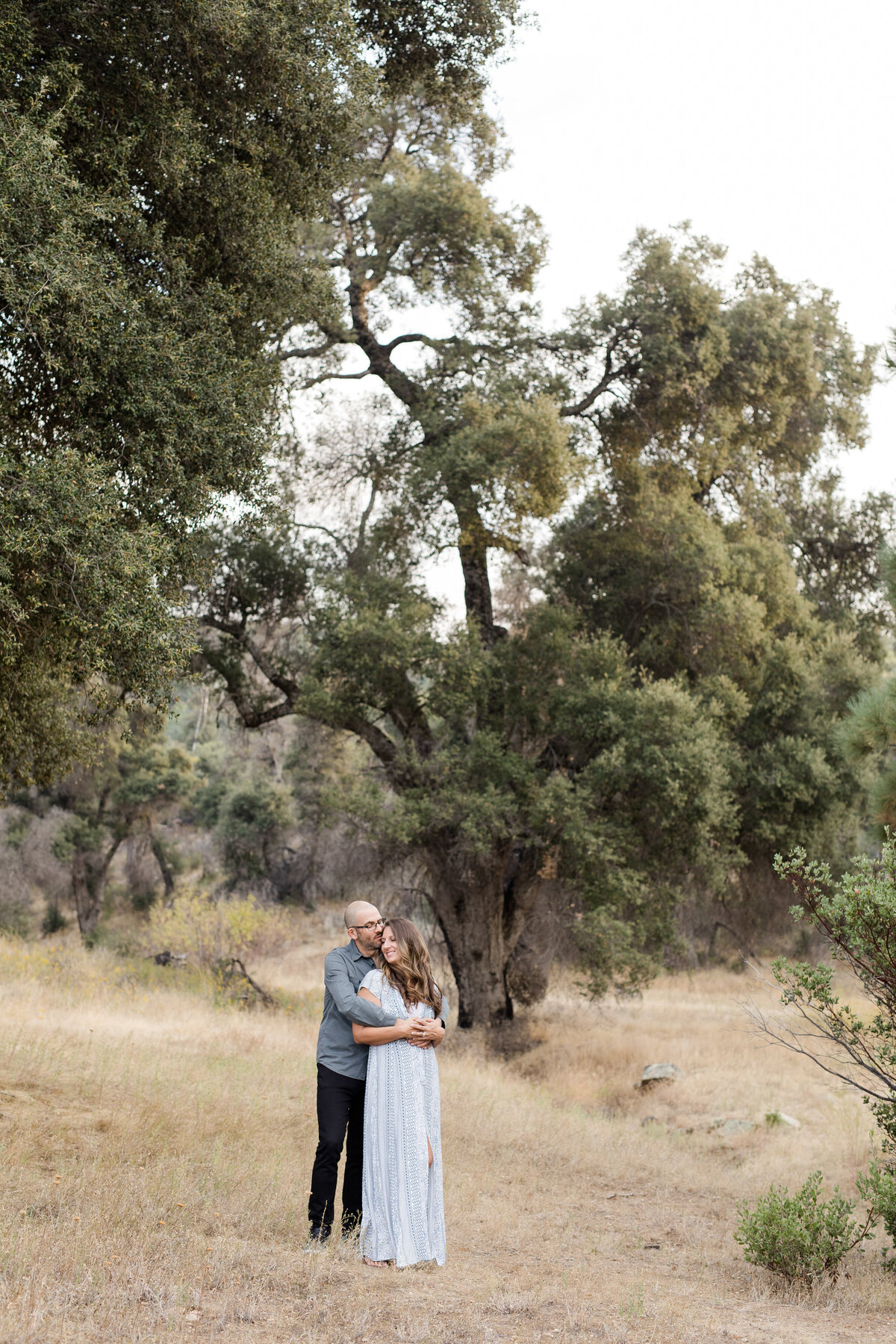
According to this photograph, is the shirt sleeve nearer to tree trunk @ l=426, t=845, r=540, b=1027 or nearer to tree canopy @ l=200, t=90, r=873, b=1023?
tree canopy @ l=200, t=90, r=873, b=1023

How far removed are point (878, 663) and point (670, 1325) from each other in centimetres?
1756

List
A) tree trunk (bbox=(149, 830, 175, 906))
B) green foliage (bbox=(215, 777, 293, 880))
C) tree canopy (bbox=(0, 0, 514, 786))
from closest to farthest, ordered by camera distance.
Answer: tree canopy (bbox=(0, 0, 514, 786))
tree trunk (bbox=(149, 830, 175, 906))
green foliage (bbox=(215, 777, 293, 880))

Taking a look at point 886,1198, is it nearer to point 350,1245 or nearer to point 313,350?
point 350,1245

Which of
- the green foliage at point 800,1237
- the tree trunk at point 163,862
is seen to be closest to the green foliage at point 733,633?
the green foliage at point 800,1237

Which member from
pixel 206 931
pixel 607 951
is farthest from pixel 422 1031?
pixel 206 931

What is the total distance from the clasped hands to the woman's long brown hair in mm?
99

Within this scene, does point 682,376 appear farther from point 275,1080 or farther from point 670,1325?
point 670,1325

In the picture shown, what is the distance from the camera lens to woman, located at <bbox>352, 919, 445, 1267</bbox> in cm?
540

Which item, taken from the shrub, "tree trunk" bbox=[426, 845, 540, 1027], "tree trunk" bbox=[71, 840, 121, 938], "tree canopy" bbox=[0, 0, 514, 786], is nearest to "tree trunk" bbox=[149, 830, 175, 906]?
"tree trunk" bbox=[71, 840, 121, 938]

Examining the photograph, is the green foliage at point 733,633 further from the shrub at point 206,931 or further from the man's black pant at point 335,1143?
the man's black pant at point 335,1143

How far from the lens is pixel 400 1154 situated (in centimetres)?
540

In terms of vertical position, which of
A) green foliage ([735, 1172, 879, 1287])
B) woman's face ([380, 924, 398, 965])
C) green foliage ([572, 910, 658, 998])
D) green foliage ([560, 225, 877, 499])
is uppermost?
green foliage ([560, 225, 877, 499])

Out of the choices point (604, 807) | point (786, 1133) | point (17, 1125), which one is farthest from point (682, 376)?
point (17, 1125)

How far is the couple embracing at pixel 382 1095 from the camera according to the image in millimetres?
5414
